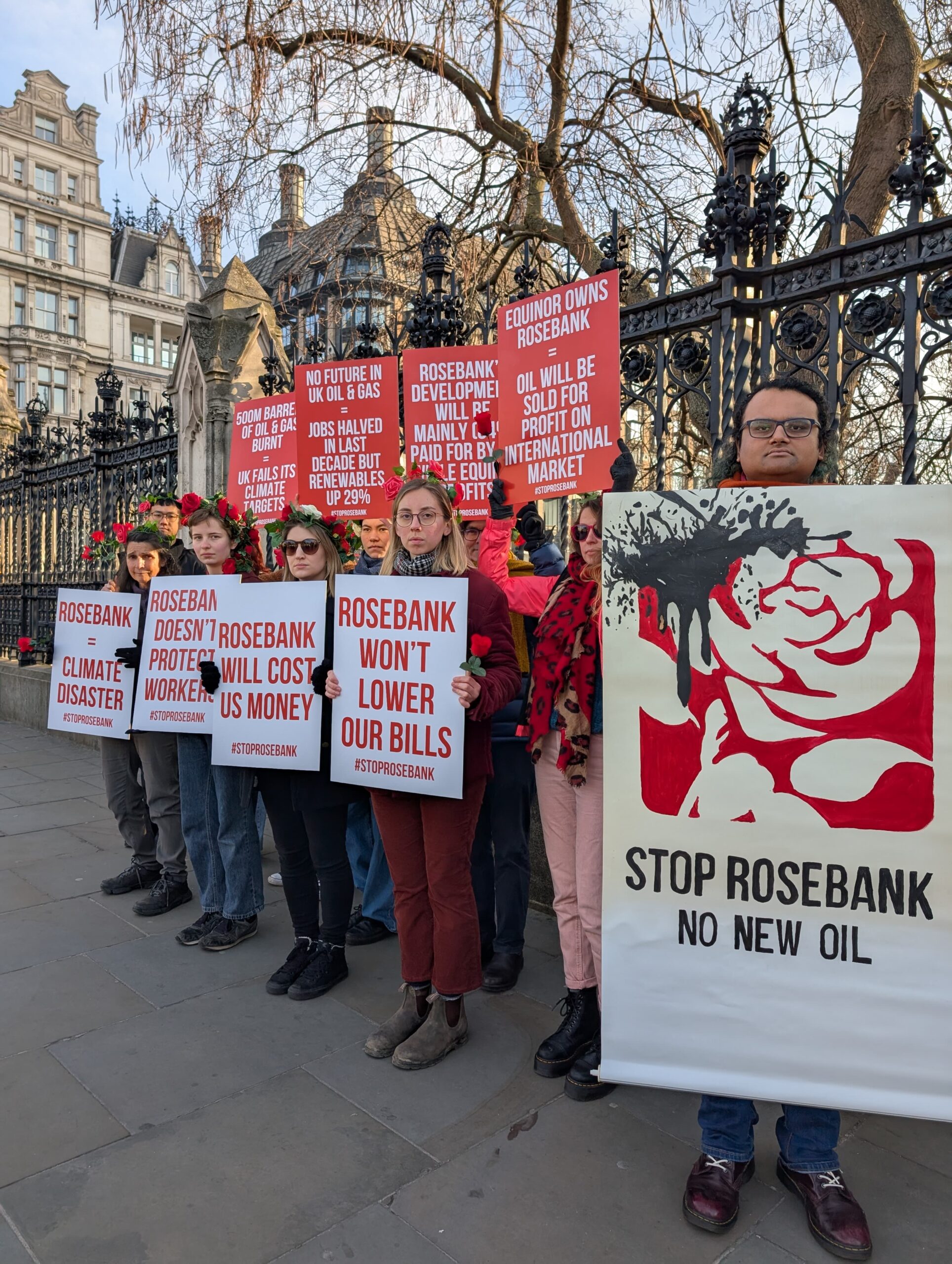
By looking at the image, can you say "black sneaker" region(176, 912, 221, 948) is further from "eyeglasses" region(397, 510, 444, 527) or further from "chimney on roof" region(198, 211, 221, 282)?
"chimney on roof" region(198, 211, 221, 282)

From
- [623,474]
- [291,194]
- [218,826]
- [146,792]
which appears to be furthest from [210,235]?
[623,474]

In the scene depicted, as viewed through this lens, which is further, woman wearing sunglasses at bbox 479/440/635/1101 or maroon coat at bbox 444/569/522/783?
maroon coat at bbox 444/569/522/783

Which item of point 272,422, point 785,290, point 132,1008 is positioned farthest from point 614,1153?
point 272,422

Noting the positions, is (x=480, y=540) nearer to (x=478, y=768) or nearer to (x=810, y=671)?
(x=478, y=768)

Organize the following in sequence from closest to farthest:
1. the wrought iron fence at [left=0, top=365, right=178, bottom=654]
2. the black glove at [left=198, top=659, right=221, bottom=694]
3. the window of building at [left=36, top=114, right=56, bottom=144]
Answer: the black glove at [left=198, top=659, right=221, bottom=694] < the wrought iron fence at [left=0, top=365, right=178, bottom=654] < the window of building at [left=36, top=114, right=56, bottom=144]

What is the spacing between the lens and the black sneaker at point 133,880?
480 centimetres

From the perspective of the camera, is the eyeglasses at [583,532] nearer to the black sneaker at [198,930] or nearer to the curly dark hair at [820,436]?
the curly dark hair at [820,436]

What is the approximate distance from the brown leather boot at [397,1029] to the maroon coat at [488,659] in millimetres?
875

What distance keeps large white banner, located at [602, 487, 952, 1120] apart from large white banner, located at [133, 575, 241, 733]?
2.41 meters

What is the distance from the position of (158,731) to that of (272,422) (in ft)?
9.40

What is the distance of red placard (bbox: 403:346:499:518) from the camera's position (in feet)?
16.0

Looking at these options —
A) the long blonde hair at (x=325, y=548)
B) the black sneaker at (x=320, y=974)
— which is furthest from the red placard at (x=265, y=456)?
the black sneaker at (x=320, y=974)

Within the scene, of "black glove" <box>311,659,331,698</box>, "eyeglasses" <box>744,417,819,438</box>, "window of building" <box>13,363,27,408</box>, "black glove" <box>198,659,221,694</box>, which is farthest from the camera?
"window of building" <box>13,363,27,408</box>

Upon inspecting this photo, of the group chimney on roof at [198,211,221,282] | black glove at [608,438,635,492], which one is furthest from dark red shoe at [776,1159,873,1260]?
chimney on roof at [198,211,221,282]
